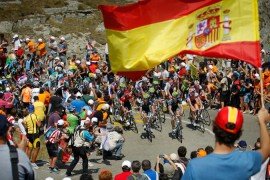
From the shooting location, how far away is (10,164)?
4758 millimetres

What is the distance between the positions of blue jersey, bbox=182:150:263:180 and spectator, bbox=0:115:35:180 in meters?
1.40

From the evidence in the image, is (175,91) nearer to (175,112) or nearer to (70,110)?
(175,112)

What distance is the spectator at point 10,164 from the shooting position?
15.6ft

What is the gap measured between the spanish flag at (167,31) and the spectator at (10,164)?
460 cm

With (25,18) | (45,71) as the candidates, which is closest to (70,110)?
(45,71)

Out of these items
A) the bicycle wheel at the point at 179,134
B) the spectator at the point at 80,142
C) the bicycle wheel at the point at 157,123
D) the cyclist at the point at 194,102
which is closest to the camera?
the spectator at the point at 80,142

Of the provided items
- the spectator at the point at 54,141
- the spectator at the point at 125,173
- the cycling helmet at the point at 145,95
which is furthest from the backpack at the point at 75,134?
the cycling helmet at the point at 145,95

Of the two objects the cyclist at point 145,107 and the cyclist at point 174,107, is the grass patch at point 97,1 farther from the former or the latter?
the cyclist at point 145,107

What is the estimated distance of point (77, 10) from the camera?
152ft

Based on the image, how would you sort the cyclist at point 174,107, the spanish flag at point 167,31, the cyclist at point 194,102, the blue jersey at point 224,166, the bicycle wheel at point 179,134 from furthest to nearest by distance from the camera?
the cyclist at point 194,102 < the cyclist at point 174,107 < the bicycle wheel at point 179,134 < the spanish flag at point 167,31 < the blue jersey at point 224,166

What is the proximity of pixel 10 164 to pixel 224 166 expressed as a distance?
1.70 m

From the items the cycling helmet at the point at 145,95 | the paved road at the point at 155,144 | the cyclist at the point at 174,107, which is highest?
the cycling helmet at the point at 145,95

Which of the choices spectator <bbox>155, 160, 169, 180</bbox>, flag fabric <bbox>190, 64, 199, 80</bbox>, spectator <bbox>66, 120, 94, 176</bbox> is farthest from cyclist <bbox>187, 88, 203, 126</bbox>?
spectator <bbox>155, 160, 169, 180</bbox>

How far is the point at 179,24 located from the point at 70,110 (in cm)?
1056
